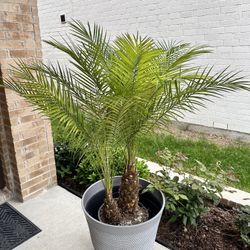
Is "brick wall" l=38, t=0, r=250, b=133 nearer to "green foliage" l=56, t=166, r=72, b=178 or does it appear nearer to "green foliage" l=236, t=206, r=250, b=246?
"green foliage" l=236, t=206, r=250, b=246

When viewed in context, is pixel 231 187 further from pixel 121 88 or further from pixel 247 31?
pixel 247 31

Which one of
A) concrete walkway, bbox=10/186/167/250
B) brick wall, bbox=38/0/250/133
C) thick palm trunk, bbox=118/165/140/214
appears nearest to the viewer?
thick palm trunk, bbox=118/165/140/214

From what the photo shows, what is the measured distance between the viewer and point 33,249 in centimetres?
184

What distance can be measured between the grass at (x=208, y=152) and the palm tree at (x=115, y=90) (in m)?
1.31

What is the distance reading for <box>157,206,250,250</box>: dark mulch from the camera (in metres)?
1.82

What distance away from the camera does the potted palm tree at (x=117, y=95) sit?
1.32 metres

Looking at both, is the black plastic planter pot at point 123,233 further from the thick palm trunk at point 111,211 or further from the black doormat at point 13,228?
the black doormat at point 13,228

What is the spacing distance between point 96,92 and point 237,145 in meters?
2.78

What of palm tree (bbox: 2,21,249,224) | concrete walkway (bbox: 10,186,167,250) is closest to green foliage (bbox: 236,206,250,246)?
concrete walkway (bbox: 10,186,167,250)

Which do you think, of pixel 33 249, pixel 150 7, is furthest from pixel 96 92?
pixel 150 7

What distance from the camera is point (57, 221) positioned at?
210cm

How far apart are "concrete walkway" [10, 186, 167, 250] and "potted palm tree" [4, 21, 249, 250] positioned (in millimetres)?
371

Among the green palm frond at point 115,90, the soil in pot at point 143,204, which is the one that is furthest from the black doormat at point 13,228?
the green palm frond at point 115,90

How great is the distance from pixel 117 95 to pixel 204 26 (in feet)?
9.24
